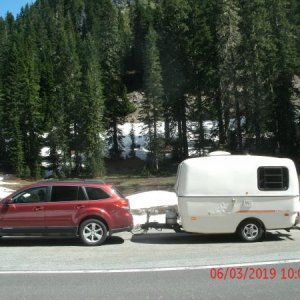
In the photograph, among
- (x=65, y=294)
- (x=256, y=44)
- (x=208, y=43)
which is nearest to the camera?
(x=65, y=294)

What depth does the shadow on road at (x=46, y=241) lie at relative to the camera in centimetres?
1339

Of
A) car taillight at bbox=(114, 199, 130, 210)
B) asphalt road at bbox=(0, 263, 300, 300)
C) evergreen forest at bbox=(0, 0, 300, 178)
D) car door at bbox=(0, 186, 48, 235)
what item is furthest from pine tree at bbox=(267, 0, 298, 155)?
asphalt road at bbox=(0, 263, 300, 300)

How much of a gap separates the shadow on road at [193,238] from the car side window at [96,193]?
5.28 feet

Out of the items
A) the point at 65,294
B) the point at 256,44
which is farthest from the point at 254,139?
the point at 65,294

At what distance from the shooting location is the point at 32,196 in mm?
13406

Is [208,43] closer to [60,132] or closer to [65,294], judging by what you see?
[60,132]

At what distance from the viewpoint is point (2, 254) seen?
12.0 metres

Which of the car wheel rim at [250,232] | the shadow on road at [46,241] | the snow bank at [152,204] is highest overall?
the snow bank at [152,204]

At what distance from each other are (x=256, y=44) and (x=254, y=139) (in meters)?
9.15

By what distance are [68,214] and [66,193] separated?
1.88 ft

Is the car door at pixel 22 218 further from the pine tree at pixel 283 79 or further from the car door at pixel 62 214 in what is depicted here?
the pine tree at pixel 283 79

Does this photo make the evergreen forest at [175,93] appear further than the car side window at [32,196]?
Yes

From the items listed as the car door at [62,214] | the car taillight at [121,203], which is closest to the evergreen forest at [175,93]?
the car taillight at [121,203]
